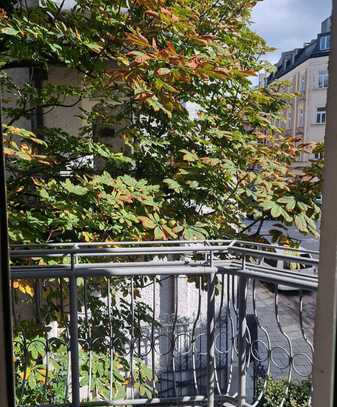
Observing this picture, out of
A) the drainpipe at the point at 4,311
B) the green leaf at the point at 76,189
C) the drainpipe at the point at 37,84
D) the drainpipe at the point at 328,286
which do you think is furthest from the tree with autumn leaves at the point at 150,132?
the drainpipe at the point at 328,286

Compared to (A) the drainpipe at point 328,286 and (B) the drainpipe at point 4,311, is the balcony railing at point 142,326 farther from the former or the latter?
(B) the drainpipe at point 4,311

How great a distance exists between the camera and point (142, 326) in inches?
92.7

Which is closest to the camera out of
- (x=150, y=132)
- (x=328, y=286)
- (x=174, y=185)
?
(x=328, y=286)

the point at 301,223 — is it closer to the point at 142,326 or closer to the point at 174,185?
the point at 174,185

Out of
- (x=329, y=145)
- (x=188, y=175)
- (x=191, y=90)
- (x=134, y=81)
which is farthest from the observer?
(x=191, y=90)

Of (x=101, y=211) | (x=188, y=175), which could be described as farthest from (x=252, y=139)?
(x=101, y=211)

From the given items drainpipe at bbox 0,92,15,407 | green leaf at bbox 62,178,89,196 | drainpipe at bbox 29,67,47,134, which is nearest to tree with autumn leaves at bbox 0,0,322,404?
green leaf at bbox 62,178,89,196

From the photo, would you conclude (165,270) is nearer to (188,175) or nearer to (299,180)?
(188,175)

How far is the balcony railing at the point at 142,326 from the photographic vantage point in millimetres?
1518

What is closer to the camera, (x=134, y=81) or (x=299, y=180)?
(x=134, y=81)

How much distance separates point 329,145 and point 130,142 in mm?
1931

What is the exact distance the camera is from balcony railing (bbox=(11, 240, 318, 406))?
1518 millimetres

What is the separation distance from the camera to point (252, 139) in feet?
7.99

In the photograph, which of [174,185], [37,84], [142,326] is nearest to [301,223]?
[174,185]
